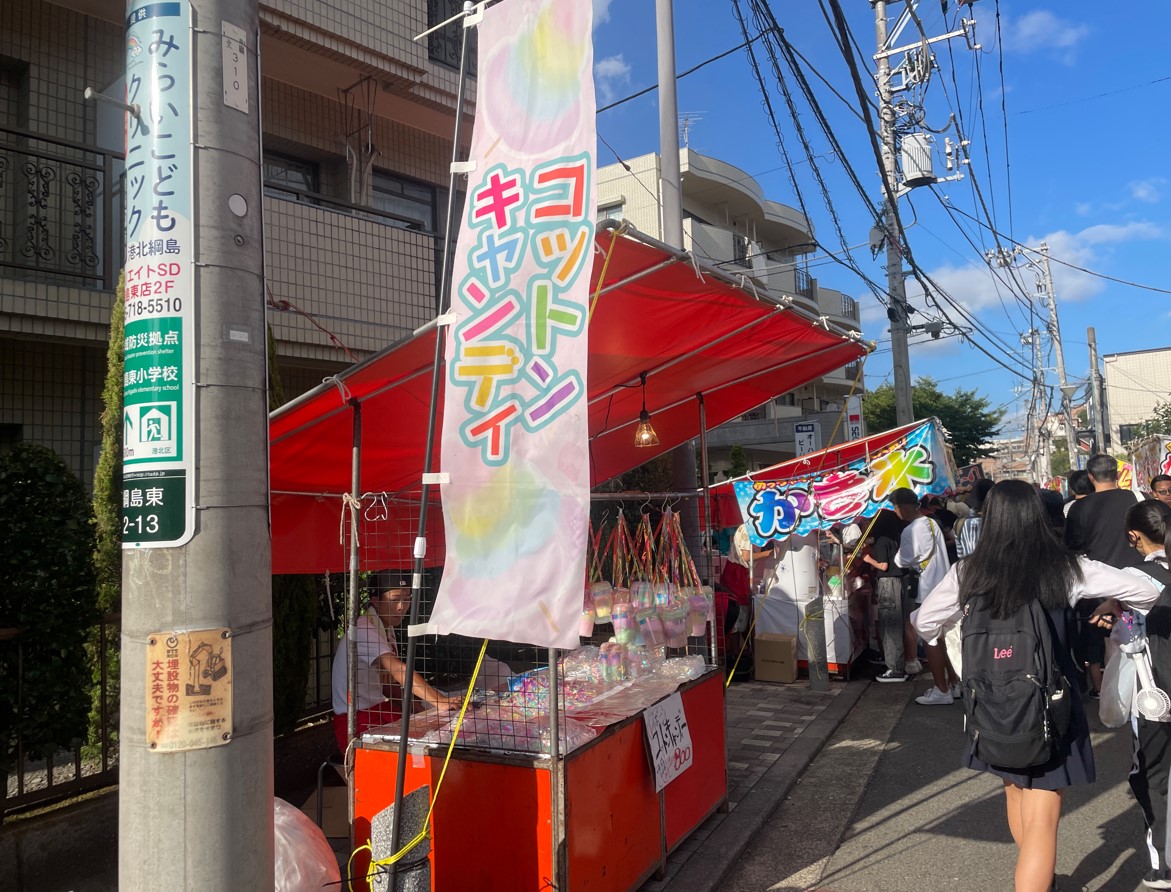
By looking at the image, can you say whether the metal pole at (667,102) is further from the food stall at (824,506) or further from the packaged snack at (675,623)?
the packaged snack at (675,623)

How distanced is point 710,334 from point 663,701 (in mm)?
2181

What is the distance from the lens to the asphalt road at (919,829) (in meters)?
4.48

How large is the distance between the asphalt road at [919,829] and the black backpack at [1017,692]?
1322 millimetres

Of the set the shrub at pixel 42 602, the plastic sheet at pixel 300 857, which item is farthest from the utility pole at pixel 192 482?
the shrub at pixel 42 602

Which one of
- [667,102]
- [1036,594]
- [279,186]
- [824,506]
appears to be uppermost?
[667,102]

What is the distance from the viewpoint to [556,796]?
3572 mm

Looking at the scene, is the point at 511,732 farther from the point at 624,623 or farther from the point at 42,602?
the point at 42,602

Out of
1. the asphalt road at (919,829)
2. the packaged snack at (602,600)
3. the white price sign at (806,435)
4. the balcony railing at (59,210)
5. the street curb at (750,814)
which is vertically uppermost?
the balcony railing at (59,210)

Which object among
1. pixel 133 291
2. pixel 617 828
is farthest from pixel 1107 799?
pixel 133 291

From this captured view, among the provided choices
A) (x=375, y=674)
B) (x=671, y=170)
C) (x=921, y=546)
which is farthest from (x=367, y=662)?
(x=921, y=546)

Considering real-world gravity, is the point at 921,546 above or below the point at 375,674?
above

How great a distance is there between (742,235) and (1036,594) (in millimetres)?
27200

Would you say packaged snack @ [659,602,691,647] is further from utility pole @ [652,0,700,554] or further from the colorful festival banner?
the colorful festival banner

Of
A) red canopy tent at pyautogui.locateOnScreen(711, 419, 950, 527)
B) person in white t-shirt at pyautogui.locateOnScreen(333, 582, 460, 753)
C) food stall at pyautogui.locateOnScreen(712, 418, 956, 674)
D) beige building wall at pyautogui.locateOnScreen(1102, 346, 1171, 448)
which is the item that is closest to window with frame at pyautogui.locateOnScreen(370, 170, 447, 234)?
red canopy tent at pyautogui.locateOnScreen(711, 419, 950, 527)
